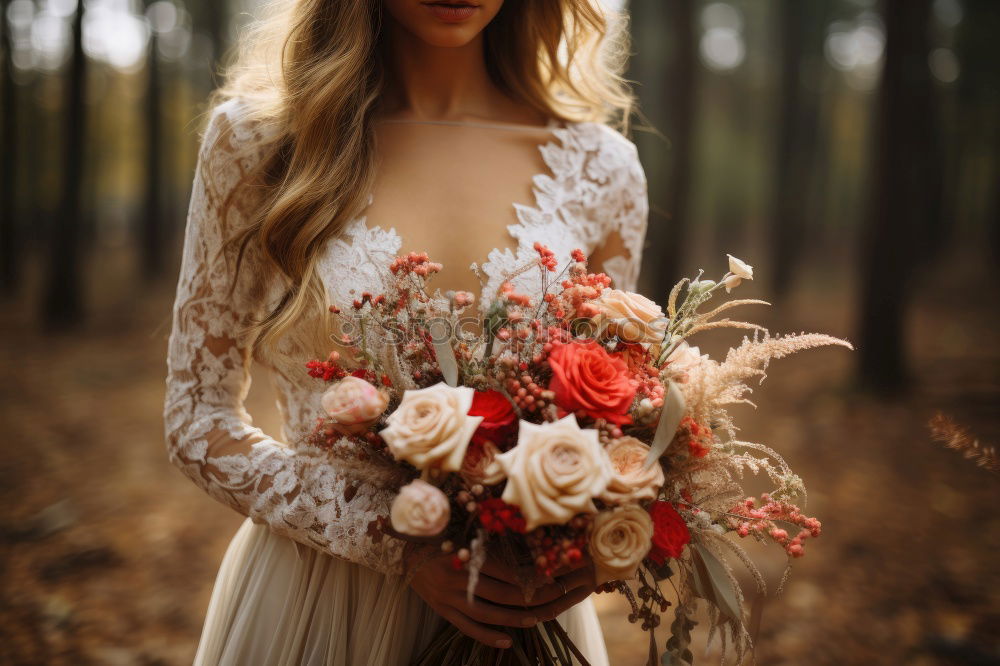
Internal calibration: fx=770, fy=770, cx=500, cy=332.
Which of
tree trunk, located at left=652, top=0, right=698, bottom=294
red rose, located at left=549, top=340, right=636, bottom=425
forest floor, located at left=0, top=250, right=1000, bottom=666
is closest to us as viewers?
red rose, located at left=549, top=340, right=636, bottom=425

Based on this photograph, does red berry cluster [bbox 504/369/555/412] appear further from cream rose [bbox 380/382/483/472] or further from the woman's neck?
the woman's neck

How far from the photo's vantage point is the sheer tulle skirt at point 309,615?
6.31 feet

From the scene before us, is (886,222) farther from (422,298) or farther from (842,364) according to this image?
(422,298)

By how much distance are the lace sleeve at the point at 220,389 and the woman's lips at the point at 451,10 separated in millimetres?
607

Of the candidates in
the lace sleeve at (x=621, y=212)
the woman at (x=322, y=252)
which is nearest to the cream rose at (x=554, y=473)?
the woman at (x=322, y=252)

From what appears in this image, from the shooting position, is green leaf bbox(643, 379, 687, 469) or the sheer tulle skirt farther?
the sheer tulle skirt

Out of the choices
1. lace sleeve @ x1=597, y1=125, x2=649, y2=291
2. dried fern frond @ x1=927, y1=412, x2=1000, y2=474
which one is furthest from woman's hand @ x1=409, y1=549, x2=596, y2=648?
lace sleeve @ x1=597, y1=125, x2=649, y2=291

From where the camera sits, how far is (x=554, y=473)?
4.17ft

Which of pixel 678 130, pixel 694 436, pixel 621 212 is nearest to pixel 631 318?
pixel 694 436

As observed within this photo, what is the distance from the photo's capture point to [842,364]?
11.4m

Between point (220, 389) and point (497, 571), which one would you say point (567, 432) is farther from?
point (220, 389)

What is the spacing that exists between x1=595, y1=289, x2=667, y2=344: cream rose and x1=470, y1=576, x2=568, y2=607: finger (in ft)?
1.77

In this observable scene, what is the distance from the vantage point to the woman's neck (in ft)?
7.88

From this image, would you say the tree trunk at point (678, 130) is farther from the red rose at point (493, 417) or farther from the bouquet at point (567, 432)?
the red rose at point (493, 417)
